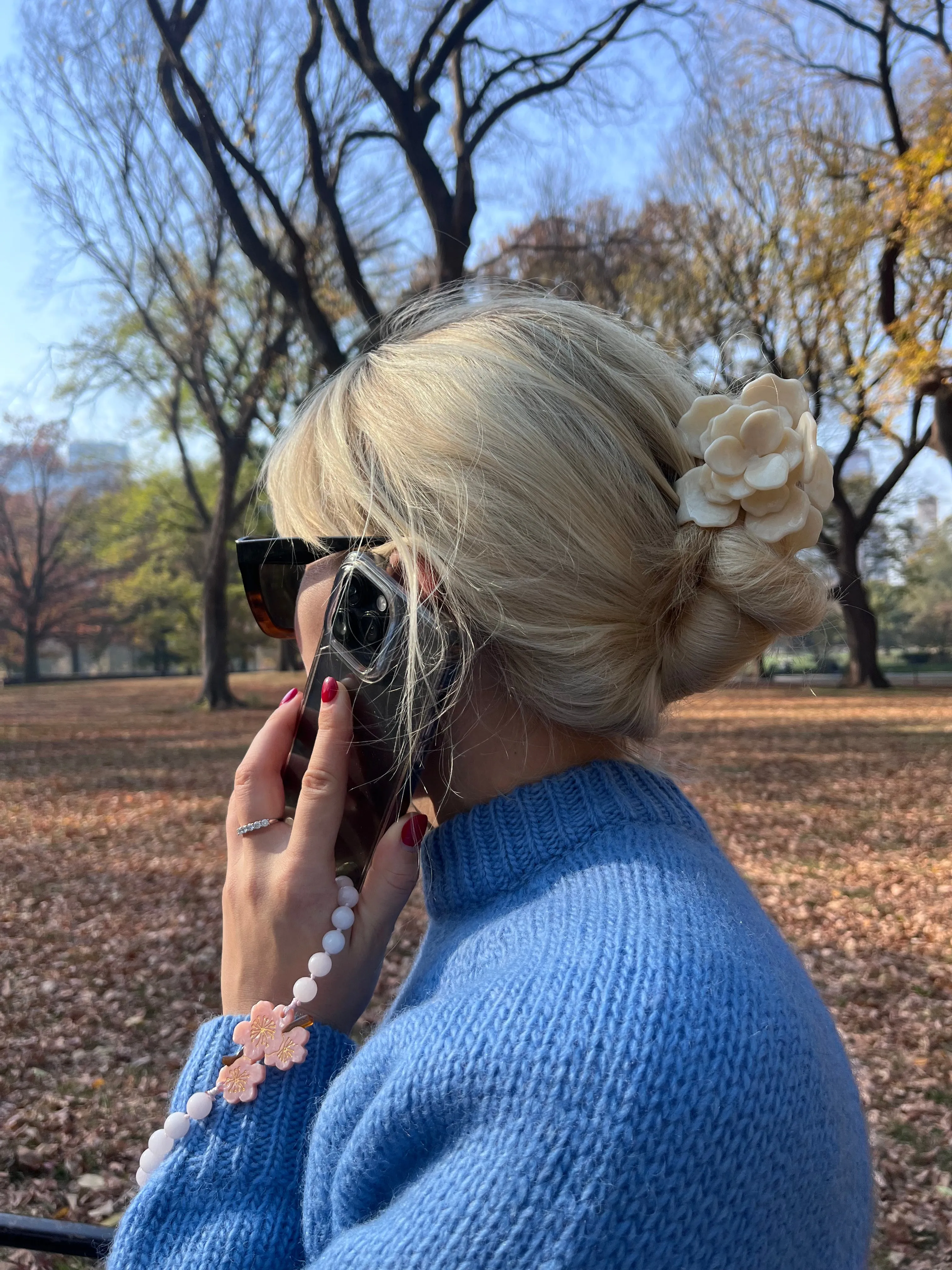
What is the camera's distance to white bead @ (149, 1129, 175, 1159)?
3.77ft

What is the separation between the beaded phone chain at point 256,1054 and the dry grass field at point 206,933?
2.55ft

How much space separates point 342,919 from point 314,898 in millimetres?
48

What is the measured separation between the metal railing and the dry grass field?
1274 millimetres

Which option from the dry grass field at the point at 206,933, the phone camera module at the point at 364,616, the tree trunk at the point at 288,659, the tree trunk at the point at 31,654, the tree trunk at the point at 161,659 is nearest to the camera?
the phone camera module at the point at 364,616

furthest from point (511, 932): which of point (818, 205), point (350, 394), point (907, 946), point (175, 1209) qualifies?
point (818, 205)

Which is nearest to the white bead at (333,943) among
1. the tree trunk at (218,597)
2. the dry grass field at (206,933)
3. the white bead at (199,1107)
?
the white bead at (199,1107)

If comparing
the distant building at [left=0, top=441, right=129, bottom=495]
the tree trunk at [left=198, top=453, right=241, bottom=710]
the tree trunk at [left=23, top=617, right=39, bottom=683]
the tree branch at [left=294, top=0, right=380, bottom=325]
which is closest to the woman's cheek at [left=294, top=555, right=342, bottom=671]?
the tree branch at [left=294, top=0, right=380, bottom=325]

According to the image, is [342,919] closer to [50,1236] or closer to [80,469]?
[50,1236]

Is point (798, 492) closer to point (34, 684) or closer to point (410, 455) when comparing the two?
point (410, 455)

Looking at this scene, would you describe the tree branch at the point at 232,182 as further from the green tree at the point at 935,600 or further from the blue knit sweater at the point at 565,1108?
the green tree at the point at 935,600

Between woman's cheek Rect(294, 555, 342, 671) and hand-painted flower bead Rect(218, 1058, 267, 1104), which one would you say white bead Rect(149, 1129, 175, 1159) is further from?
woman's cheek Rect(294, 555, 342, 671)

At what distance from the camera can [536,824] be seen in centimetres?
120

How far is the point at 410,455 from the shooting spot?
49.3 inches

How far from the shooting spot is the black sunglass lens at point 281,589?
1.47 meters
